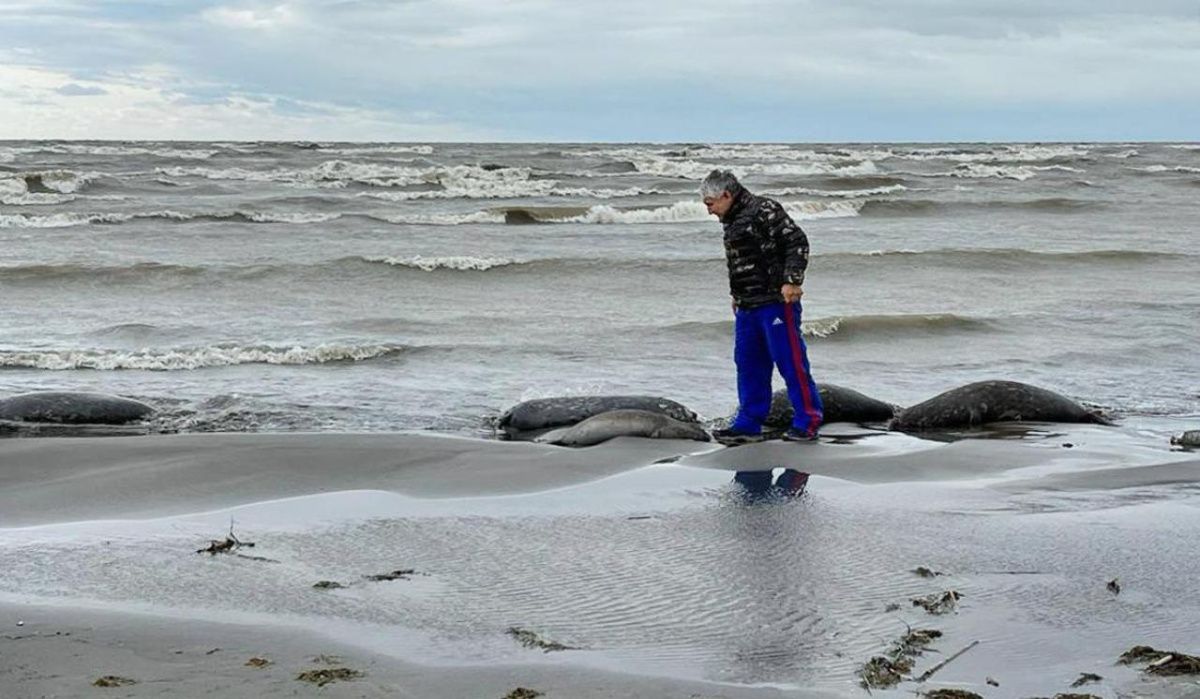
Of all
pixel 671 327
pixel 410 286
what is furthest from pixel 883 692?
pixel 410 286

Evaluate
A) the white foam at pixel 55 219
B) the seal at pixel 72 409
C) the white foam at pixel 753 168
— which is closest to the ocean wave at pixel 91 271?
the white foam at pixel 55 219

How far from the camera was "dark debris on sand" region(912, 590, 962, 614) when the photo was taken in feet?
17.1

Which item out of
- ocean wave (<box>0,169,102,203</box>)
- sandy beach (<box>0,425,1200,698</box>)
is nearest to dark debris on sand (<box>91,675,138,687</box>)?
sandy beach (<box>0,425,1200,698</box>)

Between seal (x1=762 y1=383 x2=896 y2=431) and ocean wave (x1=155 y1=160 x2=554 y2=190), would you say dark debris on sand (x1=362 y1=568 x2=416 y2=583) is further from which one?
ocean wave (x1=155 y1=160 x2=554 y2=190)

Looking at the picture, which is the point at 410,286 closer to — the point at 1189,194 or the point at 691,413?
the point at 691,413

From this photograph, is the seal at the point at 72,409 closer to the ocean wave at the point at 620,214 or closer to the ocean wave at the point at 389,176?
the ocean wave at the point at 620,214

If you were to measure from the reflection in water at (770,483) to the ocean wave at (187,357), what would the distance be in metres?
5.90

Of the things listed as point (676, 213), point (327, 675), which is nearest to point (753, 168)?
point (676, 213)

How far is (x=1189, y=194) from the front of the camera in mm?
37625

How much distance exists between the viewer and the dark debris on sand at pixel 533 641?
4.72m

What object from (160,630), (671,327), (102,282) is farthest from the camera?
(102,282)

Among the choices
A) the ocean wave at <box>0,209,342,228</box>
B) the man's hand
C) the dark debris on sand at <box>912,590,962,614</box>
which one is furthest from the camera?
the ocean wave at <box>0,209,342,228</box>

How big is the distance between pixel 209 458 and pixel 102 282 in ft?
37.8

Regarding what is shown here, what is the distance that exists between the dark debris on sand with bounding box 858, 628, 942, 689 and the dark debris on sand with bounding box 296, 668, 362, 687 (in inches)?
60.1
